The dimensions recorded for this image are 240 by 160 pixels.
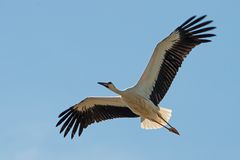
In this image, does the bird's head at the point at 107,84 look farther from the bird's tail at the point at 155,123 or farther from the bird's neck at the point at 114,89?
the bird's tail at the point at 155,123

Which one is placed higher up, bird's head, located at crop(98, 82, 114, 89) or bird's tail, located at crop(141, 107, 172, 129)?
bird's head, located at crop(98, 82, 114, 89)

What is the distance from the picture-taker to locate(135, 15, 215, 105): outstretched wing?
18594 mm

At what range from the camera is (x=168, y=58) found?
18.8 m

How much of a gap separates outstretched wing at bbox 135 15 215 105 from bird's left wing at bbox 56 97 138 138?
738 mm

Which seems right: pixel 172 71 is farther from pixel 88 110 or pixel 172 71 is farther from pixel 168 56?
pixel 88 110

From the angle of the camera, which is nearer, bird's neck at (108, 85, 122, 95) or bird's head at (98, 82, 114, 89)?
bird's neck at (108, 85, 122, 95)

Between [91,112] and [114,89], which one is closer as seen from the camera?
[114,89]

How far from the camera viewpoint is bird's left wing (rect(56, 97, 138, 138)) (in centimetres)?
1961

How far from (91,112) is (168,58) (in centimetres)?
207

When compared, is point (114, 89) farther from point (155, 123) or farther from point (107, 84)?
point (155, 123)

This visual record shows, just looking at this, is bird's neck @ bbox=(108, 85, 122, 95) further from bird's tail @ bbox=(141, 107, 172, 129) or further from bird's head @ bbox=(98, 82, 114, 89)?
bird's tail @ bbox=(141, 107, 172, 129)

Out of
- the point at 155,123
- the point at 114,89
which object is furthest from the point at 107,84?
the point at 155,123

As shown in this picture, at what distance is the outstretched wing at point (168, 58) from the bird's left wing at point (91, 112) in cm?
74

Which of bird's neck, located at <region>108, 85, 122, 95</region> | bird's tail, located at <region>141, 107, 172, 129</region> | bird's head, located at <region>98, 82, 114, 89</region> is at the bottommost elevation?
bird's tail, located at <region>141, 107, 172, 129</region>
